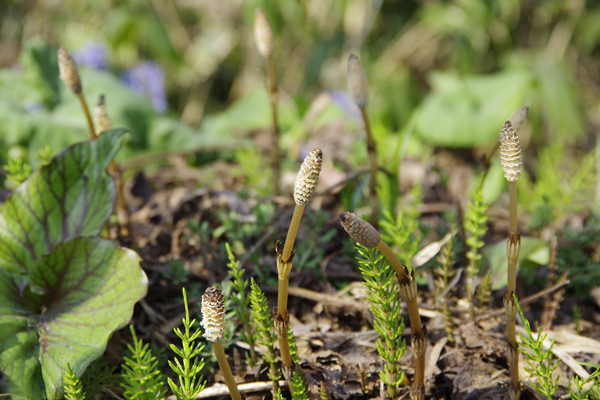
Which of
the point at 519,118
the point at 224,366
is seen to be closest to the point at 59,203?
the point at 224,366

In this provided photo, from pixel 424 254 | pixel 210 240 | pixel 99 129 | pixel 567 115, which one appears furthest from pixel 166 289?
pixel 567 115

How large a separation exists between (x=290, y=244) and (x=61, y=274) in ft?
2.19

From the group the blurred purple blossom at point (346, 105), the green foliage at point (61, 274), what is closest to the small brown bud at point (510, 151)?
the green foliage at point (61, 274)

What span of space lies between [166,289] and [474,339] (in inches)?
37.7

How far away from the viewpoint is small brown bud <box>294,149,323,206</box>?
0.80 metres

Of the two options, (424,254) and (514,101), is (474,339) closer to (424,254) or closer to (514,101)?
(424,254)

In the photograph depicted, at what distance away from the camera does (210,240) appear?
168 cm

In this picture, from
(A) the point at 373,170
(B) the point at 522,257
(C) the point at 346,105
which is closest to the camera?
(B) the point at 522,257

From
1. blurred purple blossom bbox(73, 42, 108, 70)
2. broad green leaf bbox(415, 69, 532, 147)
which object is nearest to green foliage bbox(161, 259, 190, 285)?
broad green leaf bbox(415, 69, 532, 147)

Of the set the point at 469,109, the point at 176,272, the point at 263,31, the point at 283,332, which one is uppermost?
the point at 263,31

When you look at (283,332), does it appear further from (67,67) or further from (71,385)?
(67,67)

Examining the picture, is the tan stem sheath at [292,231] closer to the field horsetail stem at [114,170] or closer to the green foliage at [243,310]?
the green foliage at [243,310]

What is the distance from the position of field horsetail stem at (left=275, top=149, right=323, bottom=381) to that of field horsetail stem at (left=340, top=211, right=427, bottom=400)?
84mm

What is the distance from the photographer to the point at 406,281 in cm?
97
